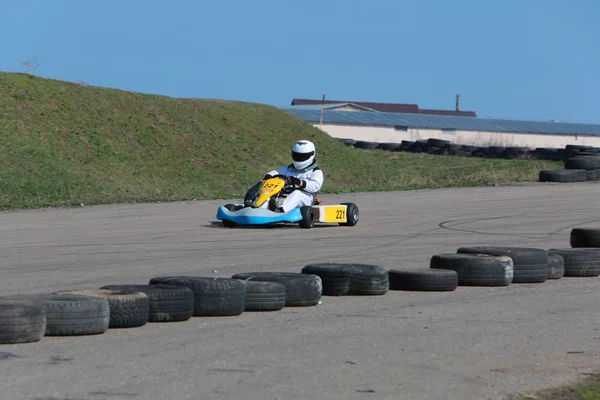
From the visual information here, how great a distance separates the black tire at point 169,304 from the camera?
288 inches

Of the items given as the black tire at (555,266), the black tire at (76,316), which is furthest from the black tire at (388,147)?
the black tire at (76,316)

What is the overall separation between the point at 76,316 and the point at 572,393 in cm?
309

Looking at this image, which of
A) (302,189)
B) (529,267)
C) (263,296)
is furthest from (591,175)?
(263,296)

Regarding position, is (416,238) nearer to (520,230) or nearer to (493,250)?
(520,230)

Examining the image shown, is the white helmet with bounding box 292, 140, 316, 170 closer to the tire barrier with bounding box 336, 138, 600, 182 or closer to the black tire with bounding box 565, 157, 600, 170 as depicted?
the tire barrier with bounding box 336, 138, 600, 182

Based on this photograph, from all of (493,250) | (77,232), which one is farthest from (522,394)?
(77,232)

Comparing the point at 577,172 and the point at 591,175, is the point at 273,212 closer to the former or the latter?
the point at 577,172

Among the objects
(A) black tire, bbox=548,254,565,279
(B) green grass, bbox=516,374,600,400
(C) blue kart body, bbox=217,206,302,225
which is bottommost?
(B) green grass, bbox=516,374,600,400

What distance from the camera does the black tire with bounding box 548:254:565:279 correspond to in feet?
34.1

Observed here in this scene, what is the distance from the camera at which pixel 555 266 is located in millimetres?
10422

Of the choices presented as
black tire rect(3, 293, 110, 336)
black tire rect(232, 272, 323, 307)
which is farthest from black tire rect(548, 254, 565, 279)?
black tire rect(3, 293, 110, 336)

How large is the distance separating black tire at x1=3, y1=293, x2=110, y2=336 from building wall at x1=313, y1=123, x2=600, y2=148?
57.3 metres

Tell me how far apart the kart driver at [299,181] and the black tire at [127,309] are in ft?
27.9

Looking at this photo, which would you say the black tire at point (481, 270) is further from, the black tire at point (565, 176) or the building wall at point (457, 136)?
the building wall at point (457, 136)
